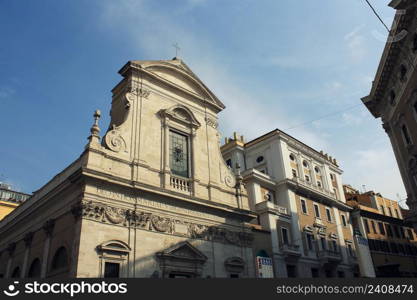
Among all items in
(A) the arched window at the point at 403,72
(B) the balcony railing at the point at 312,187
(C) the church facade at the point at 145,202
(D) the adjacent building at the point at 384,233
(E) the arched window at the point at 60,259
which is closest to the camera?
(C) the church facade at the point at 145,202

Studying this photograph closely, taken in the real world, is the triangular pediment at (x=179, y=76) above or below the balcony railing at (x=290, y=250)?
above

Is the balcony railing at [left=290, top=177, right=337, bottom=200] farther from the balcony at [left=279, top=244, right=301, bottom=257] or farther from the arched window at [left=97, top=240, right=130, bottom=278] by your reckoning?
the arched window at [left=97, top=240, right=130, bottom=278]

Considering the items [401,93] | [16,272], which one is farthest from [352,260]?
[16,272]

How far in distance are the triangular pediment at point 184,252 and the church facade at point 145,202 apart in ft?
0.16

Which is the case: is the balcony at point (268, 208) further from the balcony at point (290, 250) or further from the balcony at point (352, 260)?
the balcony at point (352, 260)

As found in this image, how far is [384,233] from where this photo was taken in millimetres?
41281

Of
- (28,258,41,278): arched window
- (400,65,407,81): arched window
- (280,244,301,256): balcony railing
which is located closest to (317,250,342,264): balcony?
(280,244,301,256): balcony railing

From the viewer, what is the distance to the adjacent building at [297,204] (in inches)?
1135

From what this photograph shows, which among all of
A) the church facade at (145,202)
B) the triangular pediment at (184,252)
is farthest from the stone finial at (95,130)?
the triangular pediment at (184,252)

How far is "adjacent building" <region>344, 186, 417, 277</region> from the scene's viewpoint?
38562 millimetres

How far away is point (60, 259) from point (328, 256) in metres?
23.0

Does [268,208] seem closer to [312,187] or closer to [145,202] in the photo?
[312,187]

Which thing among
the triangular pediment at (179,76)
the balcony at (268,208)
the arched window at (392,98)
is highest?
the triangular pediment at (179,76)

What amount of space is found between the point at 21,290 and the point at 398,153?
24010mm
